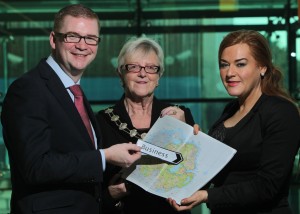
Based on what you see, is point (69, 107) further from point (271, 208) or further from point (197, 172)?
point (271, 208)

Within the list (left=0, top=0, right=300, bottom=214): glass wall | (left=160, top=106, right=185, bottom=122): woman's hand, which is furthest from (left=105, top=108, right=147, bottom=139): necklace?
(left=0, top=0, right=300, bottom=214): glass wall

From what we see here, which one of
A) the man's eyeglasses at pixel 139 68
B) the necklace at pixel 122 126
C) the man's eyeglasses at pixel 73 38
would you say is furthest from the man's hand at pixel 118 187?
the man's eyeglasses at pixel 73 38

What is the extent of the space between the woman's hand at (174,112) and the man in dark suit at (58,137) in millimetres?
705

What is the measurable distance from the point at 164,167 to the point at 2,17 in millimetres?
4227

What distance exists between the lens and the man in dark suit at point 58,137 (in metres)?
2.81

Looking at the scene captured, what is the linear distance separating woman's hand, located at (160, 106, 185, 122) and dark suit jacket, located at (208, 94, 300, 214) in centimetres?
48

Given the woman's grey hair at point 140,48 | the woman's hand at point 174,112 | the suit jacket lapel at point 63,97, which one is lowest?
the woman's hand at point 174,112

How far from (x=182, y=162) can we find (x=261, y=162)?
1.20 feet

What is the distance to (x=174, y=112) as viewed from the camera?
3773 mm

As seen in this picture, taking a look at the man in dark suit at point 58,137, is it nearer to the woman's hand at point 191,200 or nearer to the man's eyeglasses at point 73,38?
the man's eyeglasses at point 73,38

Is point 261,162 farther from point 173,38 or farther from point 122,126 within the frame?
point 173,38

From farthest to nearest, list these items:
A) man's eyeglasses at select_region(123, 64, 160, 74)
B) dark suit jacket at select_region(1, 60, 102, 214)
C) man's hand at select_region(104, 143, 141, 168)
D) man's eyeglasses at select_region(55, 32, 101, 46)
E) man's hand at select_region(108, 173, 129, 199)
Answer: man's eyeglasses at select_region(123, 64, 160, 74) < man's hand at select_region(108, 173, 129, 199) < man's eyeglasses at select_region(55, 32, 101, 46) < man's hand at select_region(104, 143, 141, 168) < dark suit jacket at select_region(1, 60, 102, 214)

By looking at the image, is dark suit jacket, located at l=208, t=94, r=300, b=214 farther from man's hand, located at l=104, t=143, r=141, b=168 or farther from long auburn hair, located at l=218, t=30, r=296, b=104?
man's hand, located at l=104, t=143, r=141, b=168

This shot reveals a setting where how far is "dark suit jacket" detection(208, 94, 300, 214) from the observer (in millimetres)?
3150
